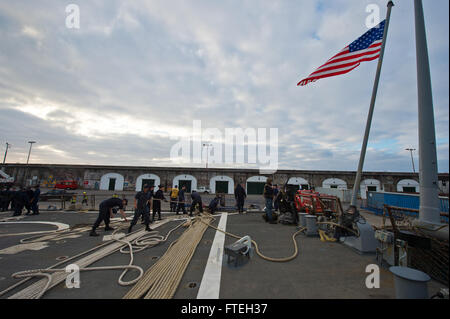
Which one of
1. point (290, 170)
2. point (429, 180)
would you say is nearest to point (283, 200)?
point (429, 180)

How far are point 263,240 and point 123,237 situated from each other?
15.0ft

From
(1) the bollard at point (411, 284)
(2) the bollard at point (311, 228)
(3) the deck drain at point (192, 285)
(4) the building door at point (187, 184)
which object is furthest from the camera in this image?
(4) the building door at point (187, 184)

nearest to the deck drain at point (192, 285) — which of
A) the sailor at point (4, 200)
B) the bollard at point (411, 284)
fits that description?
the bollard at point (411, 284)

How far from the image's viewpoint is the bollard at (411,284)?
1995 mm

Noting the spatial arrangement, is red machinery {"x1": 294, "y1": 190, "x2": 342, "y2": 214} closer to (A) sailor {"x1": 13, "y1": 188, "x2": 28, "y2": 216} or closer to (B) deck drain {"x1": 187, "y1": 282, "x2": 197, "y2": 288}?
(B) deck drain {"x1": 187, "y1": 282, "x2": 197, "y2": 288}

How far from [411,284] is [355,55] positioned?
23.2 ft

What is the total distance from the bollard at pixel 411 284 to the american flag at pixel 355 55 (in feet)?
21.0

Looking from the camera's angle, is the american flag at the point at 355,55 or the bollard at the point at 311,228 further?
the american flag at the point at 355,55

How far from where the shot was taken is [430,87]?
331 centimetres

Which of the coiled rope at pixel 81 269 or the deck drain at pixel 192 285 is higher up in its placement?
the deck drain at pixel 192 285

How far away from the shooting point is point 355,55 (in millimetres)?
6199

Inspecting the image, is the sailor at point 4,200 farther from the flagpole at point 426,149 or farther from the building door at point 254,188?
the building door at point 254,188

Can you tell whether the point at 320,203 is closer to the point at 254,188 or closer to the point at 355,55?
the point at 355,55

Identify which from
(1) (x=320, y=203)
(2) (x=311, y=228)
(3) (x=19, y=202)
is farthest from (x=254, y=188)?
(3) (x=19, y=202)
